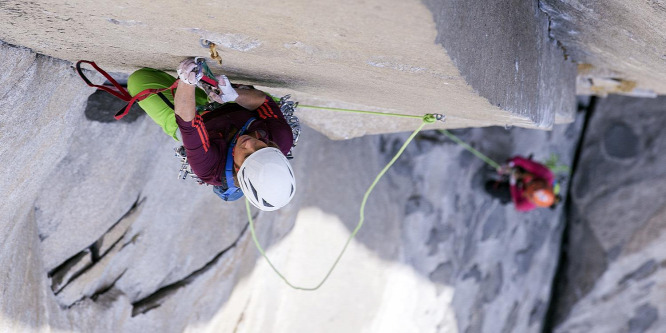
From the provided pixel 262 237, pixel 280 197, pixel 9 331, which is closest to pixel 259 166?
pixel 280 197

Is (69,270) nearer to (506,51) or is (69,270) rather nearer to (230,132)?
(230,132)

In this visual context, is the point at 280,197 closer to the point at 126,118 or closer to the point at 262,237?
the point at 126,118

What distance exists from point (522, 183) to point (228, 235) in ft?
9.04

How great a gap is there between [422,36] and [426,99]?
2.45 ft

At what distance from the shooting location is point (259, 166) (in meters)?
2.03

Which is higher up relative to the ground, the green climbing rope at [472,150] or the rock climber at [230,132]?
the rock climber at [230,132]

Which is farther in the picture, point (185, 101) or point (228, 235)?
point (228, 235)

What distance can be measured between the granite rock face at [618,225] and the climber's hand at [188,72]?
487 cm

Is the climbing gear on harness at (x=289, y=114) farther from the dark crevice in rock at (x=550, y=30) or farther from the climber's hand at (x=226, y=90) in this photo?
the dark crevice in rock at (x=550, y=30)

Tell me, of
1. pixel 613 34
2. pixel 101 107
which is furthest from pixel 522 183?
pixel 101 107

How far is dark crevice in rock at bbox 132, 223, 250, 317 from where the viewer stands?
10.3 feet

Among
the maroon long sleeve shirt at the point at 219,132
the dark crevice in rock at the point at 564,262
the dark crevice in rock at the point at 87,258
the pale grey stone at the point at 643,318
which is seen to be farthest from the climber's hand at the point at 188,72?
the pale grey stone at the point at 643,318

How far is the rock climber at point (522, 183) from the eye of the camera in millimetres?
4871

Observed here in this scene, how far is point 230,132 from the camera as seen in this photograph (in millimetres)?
2240
